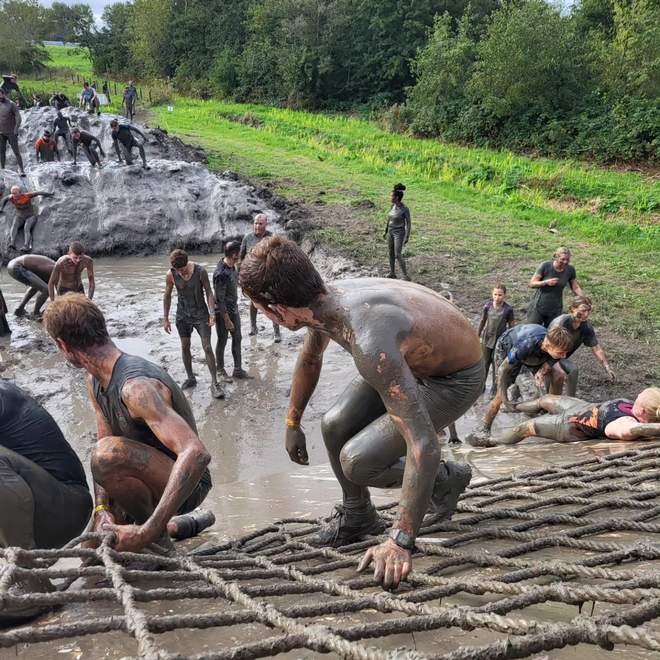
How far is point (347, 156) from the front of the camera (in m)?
23.2

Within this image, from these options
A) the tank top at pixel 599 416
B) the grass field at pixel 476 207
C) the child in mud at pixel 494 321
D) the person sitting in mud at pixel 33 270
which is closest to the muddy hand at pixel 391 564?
the tank top at pixel 599 416

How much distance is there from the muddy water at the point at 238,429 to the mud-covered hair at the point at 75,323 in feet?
3.48

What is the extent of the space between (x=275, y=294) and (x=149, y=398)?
708mm

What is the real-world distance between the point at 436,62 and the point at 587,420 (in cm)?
2875

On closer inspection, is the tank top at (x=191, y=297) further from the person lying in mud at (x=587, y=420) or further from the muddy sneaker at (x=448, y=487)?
the muddy sneaker at (x=448, y=487)

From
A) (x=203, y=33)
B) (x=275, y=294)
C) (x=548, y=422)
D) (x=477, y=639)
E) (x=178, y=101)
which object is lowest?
(x=548, y=422)

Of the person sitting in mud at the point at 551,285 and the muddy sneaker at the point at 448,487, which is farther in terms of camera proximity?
the person sitting in mud at the point at 551,285

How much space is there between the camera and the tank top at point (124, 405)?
291cm

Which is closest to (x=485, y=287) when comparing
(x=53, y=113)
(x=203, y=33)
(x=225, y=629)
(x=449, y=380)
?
(x=449, y=380)

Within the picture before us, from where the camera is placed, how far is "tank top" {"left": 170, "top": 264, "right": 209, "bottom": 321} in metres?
7.20

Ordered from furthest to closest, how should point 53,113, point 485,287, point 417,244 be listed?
point 53,113
point 417,244
point 485,287

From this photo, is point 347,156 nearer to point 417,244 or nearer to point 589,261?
point 417,244

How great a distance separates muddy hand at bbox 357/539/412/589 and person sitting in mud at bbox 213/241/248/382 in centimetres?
540

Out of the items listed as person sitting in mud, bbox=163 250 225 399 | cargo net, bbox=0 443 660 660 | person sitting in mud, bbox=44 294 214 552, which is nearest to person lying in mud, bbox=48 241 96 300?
person sitting in mud, bbox=163 250 225 399
